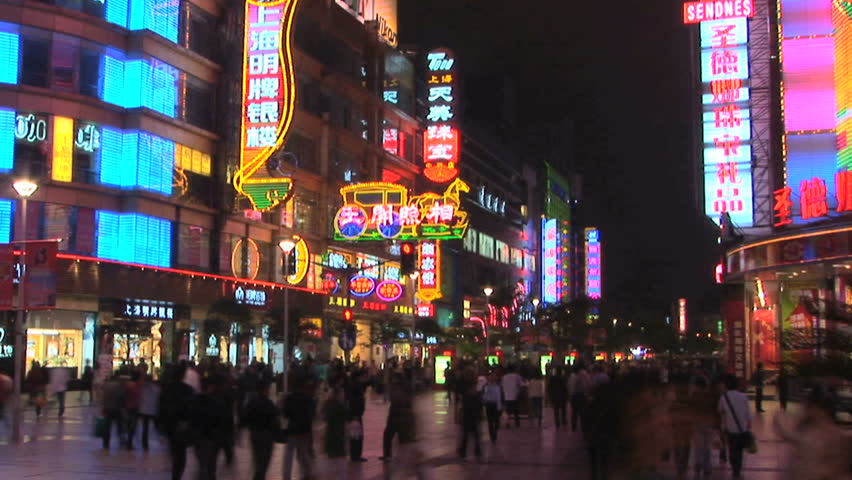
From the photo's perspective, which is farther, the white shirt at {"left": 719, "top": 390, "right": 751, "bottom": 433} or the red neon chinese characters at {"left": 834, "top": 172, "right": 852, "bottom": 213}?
the red neon chinese characters at {"left": 834, "top": 172, "right": 852, "bottom": 213}

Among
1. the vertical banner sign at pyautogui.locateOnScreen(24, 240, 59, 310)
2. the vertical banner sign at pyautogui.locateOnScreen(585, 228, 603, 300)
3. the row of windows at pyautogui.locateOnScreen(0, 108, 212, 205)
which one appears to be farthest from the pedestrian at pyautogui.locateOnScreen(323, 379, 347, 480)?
the vertical banner sign at pyautogui.locateOnScreen(585, 228, 603, 300)

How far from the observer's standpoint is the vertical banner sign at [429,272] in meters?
73.2

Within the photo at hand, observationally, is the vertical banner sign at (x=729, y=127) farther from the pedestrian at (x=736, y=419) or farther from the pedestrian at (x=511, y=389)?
the pedestrian at (x=736, y=419)

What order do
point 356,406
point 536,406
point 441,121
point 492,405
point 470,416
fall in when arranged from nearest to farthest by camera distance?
point 356,406 < point 470,416 < point 492,405 < point 536,406 < point 441,121

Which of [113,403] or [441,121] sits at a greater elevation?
[441,121]

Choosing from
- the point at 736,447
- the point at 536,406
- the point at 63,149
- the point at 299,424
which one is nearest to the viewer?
the point at 299,424

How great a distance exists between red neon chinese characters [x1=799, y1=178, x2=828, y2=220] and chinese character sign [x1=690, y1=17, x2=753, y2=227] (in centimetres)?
945

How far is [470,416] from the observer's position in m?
20.5

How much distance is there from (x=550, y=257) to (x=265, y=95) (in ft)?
262

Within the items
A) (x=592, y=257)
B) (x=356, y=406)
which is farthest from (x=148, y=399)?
(x=592, y=257)

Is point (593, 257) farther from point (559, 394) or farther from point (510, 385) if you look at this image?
point (510, 385)

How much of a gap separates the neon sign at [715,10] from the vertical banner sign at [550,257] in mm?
67713

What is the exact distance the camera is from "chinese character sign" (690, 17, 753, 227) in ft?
171

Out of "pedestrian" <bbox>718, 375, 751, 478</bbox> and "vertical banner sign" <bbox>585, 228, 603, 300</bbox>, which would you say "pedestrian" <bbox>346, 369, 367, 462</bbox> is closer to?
"pedestrian" <bbox>718, 375, 751, 478</bbox>
